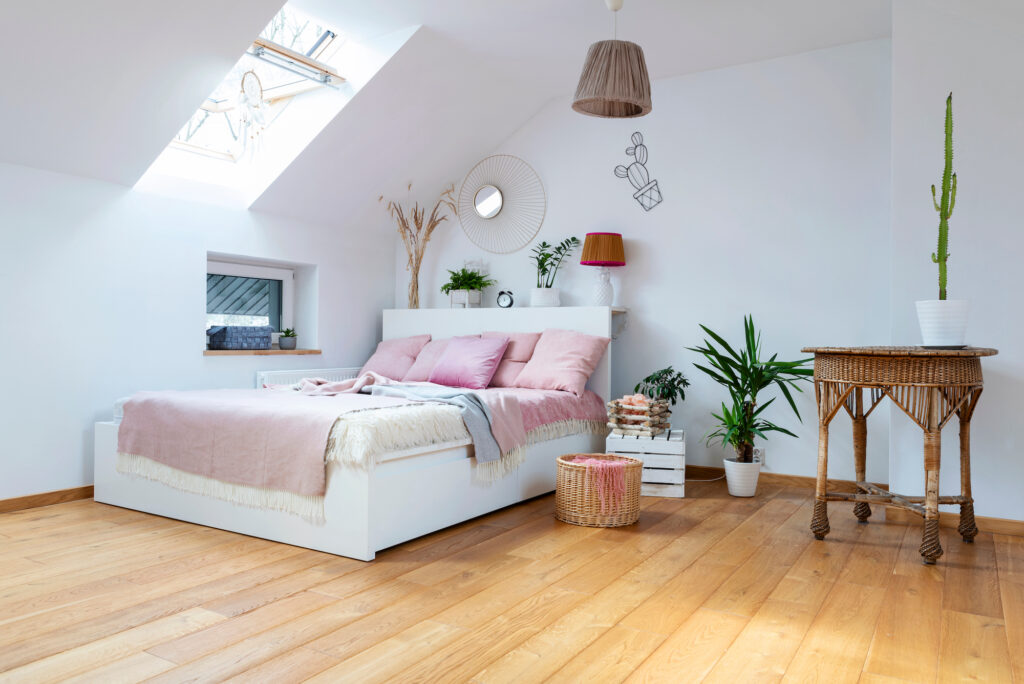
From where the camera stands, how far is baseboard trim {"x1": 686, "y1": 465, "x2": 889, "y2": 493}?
408 cm

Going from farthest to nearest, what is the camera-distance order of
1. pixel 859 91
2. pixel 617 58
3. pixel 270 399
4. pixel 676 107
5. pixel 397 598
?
1. pixel 676 107
2. pixel 859 91
3. pixel 270 399
4. pixel 617 58
5. pixel 397 598

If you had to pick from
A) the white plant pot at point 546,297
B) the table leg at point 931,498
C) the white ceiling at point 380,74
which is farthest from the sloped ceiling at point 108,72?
the table leg at point 931,498

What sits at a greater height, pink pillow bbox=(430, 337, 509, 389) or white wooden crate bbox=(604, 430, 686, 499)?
pink pillow bbox=(430, 337, 509, 389)

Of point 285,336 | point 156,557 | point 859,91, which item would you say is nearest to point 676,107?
point 859,91

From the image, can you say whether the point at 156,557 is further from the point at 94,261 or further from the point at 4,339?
the point at 94,261

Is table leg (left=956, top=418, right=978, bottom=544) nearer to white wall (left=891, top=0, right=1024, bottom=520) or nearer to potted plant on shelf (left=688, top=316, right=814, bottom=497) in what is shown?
white wall (left=891, top=0, right=1024, bottom=520)

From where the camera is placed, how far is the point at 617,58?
121 inches

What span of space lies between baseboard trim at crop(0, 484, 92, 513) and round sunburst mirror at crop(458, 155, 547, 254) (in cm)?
295

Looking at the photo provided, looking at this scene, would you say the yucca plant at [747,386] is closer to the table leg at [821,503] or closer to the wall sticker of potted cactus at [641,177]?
the table leg at [821,503]

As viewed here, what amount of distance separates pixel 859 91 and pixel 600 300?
1.88m

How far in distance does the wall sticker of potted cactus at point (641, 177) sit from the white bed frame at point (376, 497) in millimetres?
1599

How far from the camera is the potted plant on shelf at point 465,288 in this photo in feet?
16.9

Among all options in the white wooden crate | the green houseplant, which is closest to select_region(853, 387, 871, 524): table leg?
the white wooden crate

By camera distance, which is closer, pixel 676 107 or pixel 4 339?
pixel 4 339
